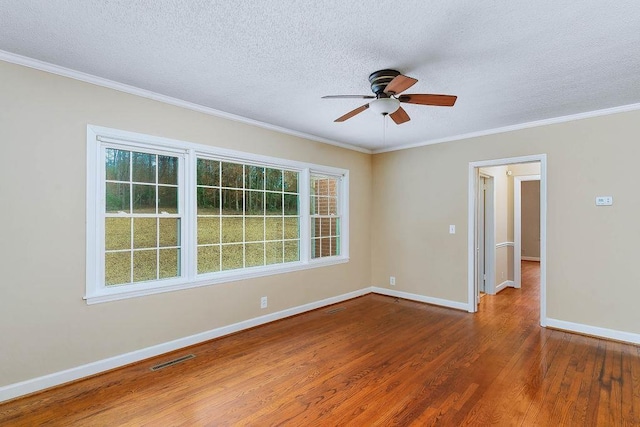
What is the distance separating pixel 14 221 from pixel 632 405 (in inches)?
190

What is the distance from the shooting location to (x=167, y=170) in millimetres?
3350

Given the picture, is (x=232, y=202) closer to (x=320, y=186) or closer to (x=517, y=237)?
(x=320, y=186)

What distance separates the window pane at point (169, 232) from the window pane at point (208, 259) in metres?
0.29

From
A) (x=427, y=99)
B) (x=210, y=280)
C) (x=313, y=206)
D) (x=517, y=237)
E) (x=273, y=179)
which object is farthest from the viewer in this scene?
(x=517, y=237)

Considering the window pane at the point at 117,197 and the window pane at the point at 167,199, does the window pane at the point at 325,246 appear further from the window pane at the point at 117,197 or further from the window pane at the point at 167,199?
the window pane at the point at 117,197

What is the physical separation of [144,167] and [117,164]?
235 millimetres

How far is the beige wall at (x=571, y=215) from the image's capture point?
3504mm

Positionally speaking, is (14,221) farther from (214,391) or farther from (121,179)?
(214,391)

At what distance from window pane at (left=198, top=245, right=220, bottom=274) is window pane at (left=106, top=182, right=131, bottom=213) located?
2.91 ft

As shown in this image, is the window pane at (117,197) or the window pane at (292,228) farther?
the window pane at (292,228)

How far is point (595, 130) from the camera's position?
145 inches

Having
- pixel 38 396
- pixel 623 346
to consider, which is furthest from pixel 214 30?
pixel 623 346

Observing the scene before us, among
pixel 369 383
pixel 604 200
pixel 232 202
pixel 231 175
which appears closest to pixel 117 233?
pixel 232 202

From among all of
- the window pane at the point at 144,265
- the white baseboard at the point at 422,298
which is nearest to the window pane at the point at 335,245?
the white baseboard at the point at 422,298
